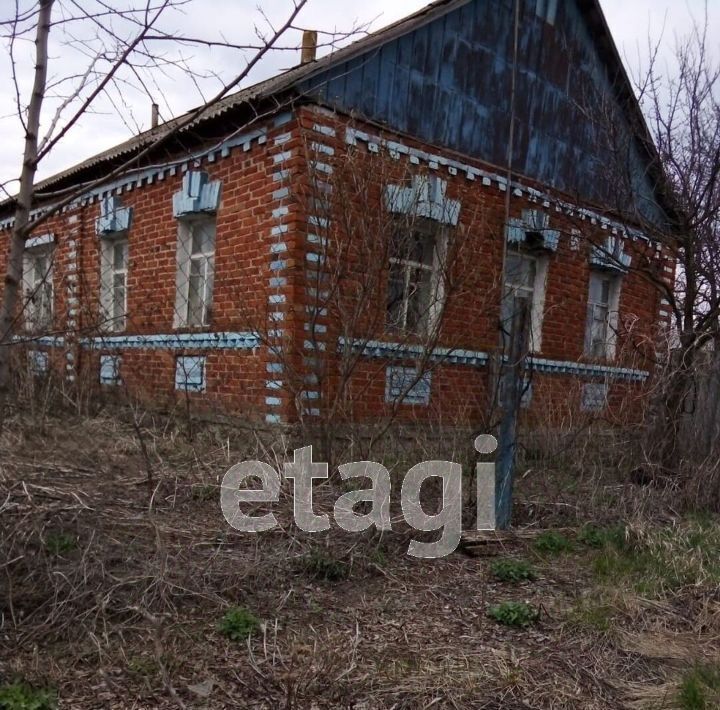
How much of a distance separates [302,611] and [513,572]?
4.80 ft

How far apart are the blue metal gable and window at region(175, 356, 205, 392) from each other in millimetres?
3249

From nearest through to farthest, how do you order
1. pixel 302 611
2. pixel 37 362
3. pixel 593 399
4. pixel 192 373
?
pixel 302 611
pixel 593 399
pixel 37 362
pixel 192 373

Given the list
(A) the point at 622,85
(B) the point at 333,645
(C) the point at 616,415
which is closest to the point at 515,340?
(C) the point at 616,415

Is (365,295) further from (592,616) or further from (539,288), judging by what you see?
(539,288)

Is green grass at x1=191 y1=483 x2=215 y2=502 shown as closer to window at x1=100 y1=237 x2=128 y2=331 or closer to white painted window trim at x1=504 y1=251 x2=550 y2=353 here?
window at x1=100 y1=237 x2=128 y2=331

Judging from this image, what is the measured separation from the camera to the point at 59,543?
3531 millimetres

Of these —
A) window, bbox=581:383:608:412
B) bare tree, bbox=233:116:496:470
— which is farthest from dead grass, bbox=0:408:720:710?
window, bbox=581:383:608:412

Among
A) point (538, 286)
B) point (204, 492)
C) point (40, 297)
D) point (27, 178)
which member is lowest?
point (204, 492)

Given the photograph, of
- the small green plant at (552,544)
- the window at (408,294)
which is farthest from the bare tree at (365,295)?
the small green plant at (552,544)

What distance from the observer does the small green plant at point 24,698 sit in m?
2.53

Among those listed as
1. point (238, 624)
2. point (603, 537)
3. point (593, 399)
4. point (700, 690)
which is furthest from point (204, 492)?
point (593, 399)

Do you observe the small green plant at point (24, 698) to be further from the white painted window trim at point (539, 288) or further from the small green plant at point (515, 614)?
the white painted window trim at point (539, 288)

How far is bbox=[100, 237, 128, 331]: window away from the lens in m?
9.82

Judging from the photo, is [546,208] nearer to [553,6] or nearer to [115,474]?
[553,6]
